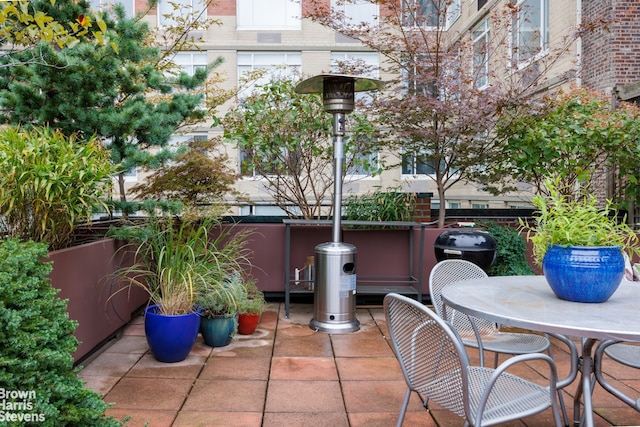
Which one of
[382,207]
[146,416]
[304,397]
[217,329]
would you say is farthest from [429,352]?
[382,207]

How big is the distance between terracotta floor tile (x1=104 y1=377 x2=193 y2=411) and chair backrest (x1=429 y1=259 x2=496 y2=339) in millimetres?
1623

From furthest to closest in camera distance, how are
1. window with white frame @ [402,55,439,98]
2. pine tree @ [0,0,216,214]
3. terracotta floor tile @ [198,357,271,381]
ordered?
window with white frame @ [402,55,439,98] < pine tree @ [0,0,216,214] < terracotta floor tile @ [198,357,271,381]

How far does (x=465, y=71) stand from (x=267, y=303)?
364 centimetres

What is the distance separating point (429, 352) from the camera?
2.18 m

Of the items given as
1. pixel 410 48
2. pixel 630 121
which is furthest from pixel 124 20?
pixel 630 121

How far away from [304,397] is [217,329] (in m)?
1.23

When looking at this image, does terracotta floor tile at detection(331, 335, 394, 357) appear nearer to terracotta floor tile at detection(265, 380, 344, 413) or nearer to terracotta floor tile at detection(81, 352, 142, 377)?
terracotta floor tile at detection(265, 380, 344, 413)

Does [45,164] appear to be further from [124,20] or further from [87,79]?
[124,20]

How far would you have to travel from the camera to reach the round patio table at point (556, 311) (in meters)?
1.99

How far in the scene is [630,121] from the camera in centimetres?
573

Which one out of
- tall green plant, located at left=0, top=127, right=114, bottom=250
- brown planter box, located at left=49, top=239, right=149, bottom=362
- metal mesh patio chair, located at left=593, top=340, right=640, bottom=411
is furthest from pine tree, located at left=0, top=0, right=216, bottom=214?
metal mesh patio chair, located at left=593, top=340, right=640, bottom=411

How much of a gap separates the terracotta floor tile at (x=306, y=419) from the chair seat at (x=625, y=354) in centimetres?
142

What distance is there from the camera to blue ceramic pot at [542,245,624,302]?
2.35 metres

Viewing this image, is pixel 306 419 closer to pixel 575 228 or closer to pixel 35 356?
pixel 35 356
